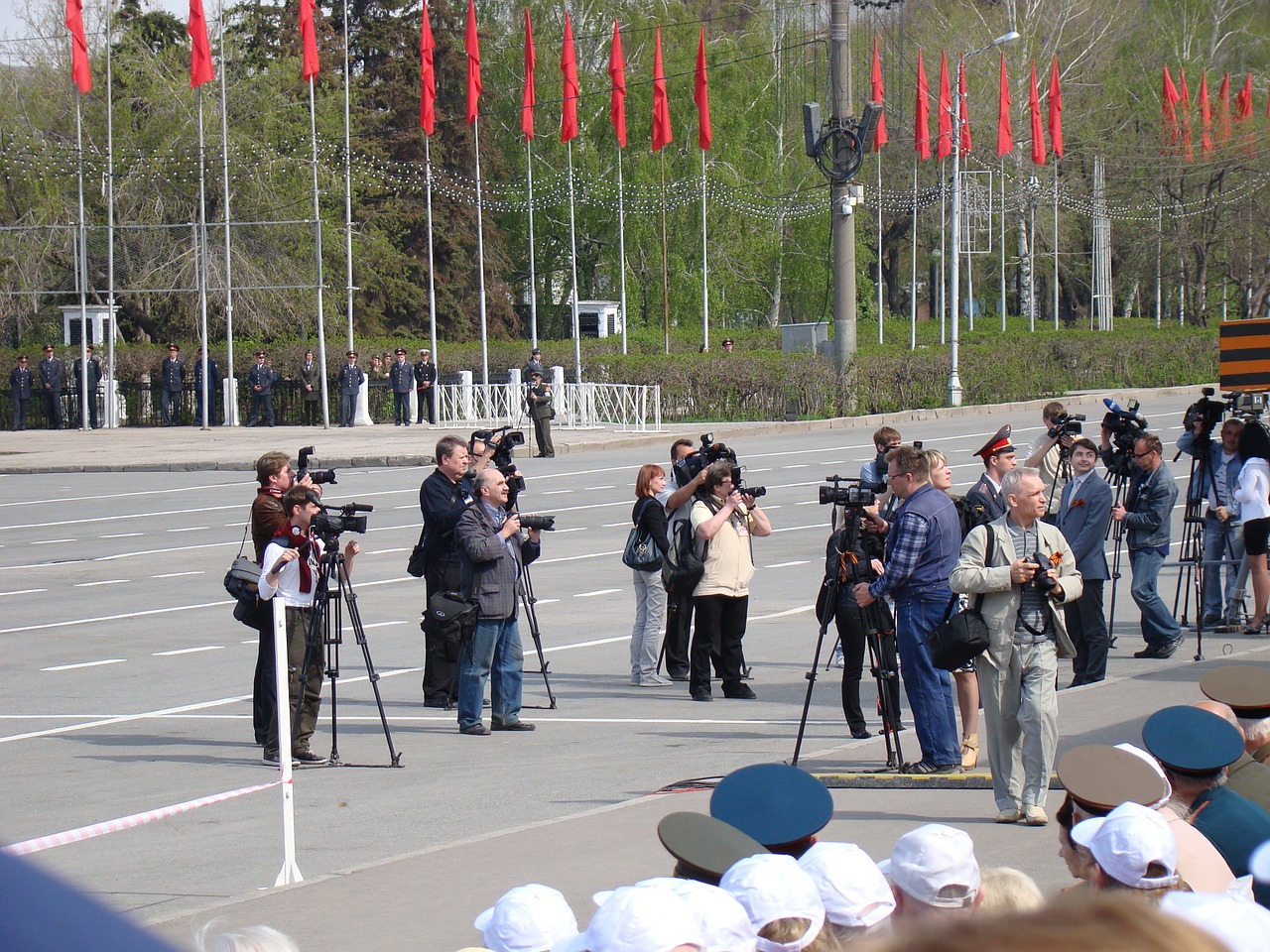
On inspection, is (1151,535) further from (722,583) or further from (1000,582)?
(1000,582)

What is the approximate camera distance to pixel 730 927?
2783mm

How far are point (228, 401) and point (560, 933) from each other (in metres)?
41.8

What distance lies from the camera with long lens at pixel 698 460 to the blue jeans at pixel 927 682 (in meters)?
3.36

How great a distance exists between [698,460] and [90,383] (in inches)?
1427

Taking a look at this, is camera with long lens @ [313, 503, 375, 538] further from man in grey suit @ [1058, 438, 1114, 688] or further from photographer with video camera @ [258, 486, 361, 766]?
man in grey suit @ [1058, 438, 1114, 688]

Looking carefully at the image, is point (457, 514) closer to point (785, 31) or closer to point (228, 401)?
point (228, 401)

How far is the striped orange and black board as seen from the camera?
14.8 metres

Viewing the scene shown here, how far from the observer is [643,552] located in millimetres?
12586

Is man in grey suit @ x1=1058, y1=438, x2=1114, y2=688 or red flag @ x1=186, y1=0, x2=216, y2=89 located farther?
red flag @ x1=186, y1=0, x2=216, y2=89

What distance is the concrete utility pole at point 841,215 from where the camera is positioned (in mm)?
40375

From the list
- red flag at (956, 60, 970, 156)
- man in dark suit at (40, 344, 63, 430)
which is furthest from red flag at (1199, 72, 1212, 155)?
man in dark suit at (40, 344, 63, 430)

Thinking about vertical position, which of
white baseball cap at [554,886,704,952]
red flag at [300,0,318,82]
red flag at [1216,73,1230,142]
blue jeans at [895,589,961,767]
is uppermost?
red flag at [1216,73,1230,142]

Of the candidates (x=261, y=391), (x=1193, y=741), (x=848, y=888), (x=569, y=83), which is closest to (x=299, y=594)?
(x=1193, y=741)

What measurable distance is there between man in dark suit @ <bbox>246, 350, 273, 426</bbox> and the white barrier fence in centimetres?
496
